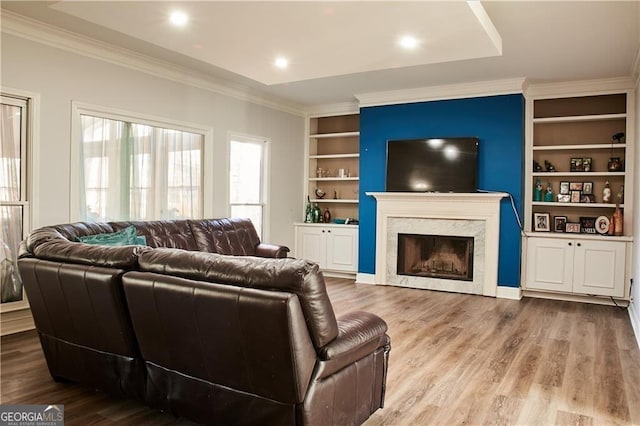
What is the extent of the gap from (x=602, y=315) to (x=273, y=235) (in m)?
4.38

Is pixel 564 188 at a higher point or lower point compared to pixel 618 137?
lower

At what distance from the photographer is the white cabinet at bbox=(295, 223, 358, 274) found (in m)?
7.25

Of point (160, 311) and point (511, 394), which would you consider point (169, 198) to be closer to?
point (160, 311)

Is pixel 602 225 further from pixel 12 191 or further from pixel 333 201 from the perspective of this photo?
pixel 12 191

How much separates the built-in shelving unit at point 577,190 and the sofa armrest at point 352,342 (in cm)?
415

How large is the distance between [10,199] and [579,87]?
6.36m

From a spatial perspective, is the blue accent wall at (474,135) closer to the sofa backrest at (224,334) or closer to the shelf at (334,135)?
the shelf at (334,135)

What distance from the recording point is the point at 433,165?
254 inches

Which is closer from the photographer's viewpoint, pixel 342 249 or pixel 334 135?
pixel 342 249

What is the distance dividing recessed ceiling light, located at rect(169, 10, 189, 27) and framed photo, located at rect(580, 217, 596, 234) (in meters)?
5.27

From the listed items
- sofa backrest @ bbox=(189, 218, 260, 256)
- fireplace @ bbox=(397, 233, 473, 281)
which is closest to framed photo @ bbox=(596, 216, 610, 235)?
fireplace @ bbox=(397, 233, 473, 281)

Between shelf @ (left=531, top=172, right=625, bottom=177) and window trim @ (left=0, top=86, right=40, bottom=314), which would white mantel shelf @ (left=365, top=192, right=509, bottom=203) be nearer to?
shelf @ (left=531, top=172, right=625, bottom=177)

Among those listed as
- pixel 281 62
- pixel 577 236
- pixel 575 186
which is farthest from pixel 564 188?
pixel 281 62

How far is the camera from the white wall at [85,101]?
13.8 ft
